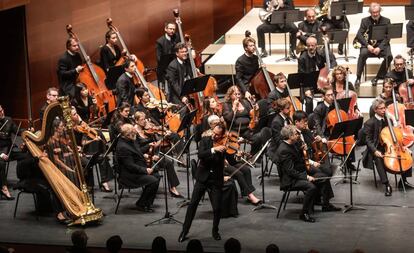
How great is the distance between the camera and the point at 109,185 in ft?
42.7

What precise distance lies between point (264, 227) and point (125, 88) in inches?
154

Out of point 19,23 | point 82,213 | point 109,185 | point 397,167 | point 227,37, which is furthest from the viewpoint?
point 227,37

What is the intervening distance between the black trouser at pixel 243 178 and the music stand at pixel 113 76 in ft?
10.3

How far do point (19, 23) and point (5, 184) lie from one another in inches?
132

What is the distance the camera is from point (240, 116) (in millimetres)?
13352

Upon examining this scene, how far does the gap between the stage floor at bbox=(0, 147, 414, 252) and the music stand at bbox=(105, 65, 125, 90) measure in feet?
8.00

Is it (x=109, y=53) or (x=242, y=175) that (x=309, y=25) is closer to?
(x=109, y=53)

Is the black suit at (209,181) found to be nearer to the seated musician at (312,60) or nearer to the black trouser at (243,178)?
the black trouser at (243,178)

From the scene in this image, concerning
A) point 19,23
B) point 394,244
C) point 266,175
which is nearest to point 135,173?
point 266,175

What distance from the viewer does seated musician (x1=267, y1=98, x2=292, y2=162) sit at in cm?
1241

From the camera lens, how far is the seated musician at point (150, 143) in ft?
39.7

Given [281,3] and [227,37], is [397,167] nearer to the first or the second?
[281,3]

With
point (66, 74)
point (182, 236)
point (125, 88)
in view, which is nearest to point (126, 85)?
point (125, 88)

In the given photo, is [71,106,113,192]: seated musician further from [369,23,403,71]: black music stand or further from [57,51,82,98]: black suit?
[369,23,403,71]: black music stand
